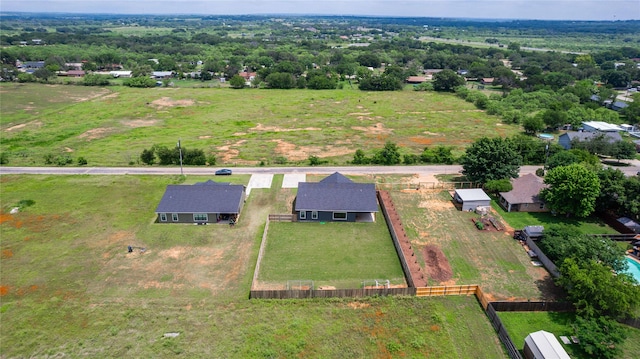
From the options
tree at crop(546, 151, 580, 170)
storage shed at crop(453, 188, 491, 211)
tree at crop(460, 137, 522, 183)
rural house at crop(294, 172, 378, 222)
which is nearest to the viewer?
rural house at crop(294, 172, 378, 222)

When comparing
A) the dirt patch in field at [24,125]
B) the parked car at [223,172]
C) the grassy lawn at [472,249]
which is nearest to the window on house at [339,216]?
the grassy lawn at [472,249]

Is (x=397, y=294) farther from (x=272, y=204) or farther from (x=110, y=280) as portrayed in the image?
(x=110, y=280)

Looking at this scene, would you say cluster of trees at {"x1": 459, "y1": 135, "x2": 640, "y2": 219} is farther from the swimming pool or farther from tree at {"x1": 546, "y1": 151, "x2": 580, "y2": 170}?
the swimming pool

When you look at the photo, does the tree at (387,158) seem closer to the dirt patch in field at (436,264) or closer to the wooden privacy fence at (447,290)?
the dirt patch in field at (436,264)

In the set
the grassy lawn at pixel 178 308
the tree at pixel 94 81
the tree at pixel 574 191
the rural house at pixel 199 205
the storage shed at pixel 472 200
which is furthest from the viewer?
the tree at pixel 94 81

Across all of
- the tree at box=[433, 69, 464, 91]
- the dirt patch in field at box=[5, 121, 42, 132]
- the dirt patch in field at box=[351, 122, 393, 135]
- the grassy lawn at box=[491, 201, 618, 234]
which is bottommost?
the grassy lawn at box=[491, 201, 618, 234]

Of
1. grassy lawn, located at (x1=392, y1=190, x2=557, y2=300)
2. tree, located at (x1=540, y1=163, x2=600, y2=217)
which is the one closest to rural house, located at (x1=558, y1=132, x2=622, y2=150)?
tree, located at (x1=540, y1=163, x2=600, y2=217)

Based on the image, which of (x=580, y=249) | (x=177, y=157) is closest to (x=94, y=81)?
(x=177, y=157)
